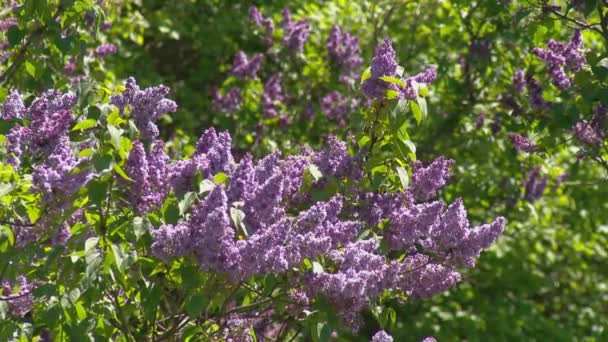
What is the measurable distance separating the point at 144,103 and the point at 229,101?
11.3 ft

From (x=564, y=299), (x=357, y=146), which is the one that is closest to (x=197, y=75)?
(x=564, y=299)

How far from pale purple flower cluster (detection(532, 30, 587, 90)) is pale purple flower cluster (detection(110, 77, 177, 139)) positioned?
228cm

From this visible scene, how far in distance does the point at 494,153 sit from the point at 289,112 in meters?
1.39

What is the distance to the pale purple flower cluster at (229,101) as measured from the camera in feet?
20.6

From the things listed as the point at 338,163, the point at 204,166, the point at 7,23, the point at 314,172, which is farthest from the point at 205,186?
the point at 7,23

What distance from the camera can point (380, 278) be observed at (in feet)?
9.12

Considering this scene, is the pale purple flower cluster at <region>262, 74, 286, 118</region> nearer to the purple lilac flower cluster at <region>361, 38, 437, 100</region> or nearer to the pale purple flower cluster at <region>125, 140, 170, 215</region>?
the purple lilac flower cluster at <region>361, 38, 437, 100</region>

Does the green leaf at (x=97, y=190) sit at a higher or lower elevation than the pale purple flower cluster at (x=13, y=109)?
lower

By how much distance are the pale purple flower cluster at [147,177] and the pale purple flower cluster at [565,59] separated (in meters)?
2.29

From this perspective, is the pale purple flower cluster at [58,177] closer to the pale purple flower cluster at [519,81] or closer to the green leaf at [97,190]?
the green leaf at [97,190]

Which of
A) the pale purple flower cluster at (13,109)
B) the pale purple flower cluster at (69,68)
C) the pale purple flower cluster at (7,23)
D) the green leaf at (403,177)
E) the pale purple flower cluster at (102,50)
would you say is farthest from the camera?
the pale purple flower cluster at (102,50)

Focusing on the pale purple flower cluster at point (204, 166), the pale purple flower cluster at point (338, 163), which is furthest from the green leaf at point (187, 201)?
the pale purple flower cluster at point (338, 163)

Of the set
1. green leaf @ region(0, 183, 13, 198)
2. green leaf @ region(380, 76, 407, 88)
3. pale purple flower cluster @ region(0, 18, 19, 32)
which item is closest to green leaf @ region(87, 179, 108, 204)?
green leaf @ region(0, 183, 13, 198)

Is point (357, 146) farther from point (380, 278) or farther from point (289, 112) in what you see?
point (289, 112)
